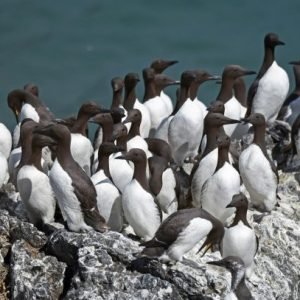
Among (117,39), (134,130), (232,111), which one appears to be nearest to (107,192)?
(134,130)

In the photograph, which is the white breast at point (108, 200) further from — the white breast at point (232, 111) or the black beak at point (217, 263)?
the white breast at point (232, 111)

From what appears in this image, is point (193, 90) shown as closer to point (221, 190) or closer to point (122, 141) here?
point (122, 141)

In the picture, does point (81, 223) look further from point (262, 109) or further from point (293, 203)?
point (262, 109)

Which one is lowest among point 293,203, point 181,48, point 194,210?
point 181,48

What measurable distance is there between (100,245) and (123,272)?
0.44 m

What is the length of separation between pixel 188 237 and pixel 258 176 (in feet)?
8.85

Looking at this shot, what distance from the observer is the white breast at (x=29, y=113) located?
16109 mm

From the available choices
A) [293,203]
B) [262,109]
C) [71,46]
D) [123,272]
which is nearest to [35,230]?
[123,272]

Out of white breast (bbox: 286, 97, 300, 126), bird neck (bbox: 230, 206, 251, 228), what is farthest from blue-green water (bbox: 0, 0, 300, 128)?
bird neck (bbox: 230, 206, 251, 228)

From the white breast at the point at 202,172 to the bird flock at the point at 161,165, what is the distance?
0.01 metres

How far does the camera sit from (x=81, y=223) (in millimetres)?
13391

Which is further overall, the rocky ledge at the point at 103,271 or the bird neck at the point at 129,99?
the bird neck at the point at 129,99

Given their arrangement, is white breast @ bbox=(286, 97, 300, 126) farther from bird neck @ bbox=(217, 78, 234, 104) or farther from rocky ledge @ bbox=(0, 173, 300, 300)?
rocky ledge @ bbox=(0, 173, 300, 300)

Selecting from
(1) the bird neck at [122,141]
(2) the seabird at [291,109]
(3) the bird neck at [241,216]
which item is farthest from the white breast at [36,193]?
(2) the seabird at [291,109]
